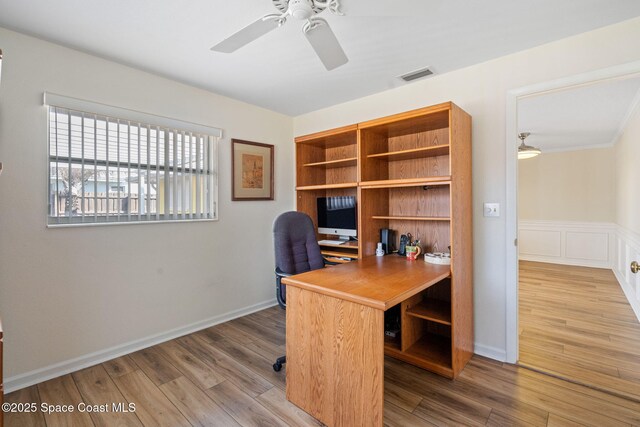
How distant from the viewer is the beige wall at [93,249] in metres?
2.04

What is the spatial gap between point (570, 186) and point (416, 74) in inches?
202

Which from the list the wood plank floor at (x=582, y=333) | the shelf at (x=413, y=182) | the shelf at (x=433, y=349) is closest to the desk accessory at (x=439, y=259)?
the shelf at (x=413, y=182)

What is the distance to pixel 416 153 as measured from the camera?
8.80 ft

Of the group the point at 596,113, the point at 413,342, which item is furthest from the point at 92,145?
the point at 596,113

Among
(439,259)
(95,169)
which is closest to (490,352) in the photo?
(439,259)

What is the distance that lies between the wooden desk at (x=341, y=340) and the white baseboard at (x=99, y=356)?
1511 mm

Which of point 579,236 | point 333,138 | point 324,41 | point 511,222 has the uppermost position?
point 324,41

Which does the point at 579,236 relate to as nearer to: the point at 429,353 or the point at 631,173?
the point at 631,173

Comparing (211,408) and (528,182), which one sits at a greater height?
(528,182)

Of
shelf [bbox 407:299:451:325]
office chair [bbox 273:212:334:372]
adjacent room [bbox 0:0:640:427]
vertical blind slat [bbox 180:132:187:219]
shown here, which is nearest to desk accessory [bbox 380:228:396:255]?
adjacent room [bbox 0:0:640:427]

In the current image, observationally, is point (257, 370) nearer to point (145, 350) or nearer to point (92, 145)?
point (145, 350)

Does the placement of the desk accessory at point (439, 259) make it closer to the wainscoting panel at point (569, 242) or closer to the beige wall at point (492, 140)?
the beige wall at point (492, 140)

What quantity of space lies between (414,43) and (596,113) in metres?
3.11

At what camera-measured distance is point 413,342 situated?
252cm
